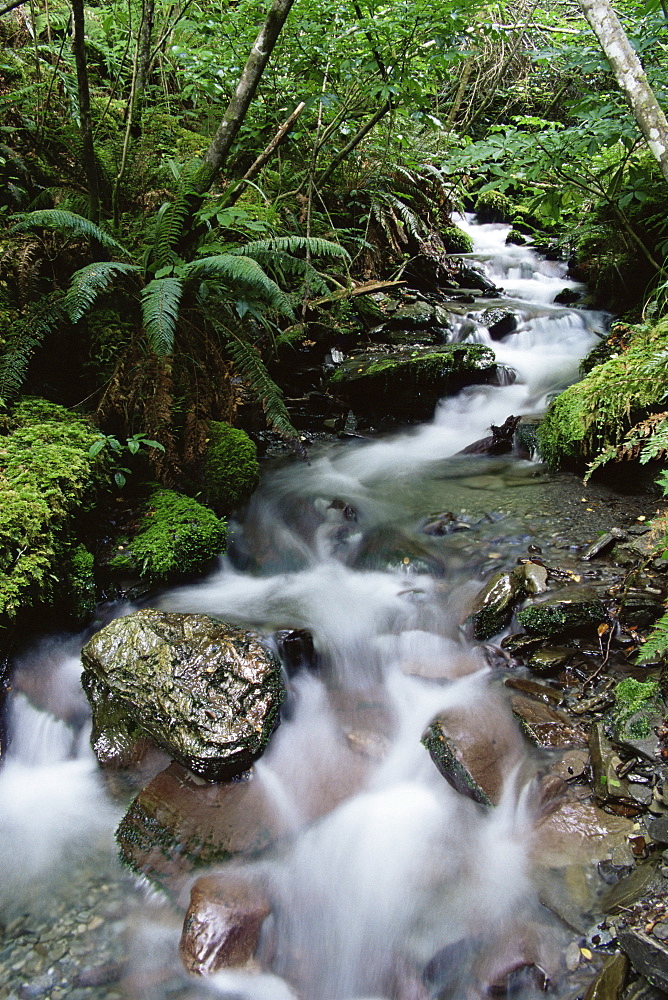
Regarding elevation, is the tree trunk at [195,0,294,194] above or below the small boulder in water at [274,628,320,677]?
above

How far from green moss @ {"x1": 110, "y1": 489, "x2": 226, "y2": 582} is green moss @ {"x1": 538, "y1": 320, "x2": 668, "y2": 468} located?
297cm

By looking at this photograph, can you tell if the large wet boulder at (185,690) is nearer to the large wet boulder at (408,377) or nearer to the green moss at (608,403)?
the green moss at (608,403)

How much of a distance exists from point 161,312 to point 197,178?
4.29ft

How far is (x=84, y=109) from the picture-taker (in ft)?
11.7

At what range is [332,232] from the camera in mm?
6461

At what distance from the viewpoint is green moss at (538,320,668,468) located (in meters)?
4.23

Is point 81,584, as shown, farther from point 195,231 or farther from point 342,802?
point 195,231

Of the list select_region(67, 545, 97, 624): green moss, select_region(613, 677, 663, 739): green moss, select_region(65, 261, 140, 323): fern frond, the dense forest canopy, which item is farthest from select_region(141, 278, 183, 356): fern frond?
select_region(613, 677, 663, 739): green moss

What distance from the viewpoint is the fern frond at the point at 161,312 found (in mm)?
3195

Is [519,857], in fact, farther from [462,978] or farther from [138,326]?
[138,326]

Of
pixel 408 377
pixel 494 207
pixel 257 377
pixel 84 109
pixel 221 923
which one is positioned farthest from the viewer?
pixel 494 207

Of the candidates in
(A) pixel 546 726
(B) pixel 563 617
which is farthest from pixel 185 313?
(A) pixel 546 726

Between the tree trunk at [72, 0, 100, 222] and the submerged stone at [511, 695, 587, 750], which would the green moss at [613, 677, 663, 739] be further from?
the tree trunk at [72, 0, 100, 222]

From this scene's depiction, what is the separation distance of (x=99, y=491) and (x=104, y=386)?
2.52ft
